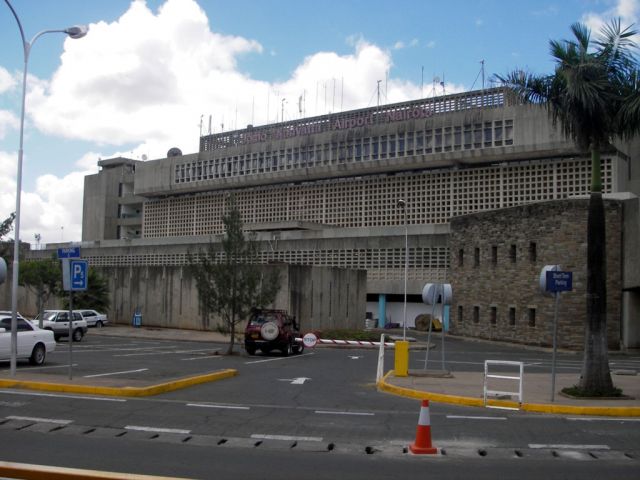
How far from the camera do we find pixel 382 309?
6012cm

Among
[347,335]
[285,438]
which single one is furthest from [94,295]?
[285,438]

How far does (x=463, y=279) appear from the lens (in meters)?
46.9

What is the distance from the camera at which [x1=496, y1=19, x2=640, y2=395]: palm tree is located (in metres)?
15.9

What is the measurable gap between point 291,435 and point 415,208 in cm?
5434

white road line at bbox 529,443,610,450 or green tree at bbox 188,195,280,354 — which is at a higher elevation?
green tree at bbox 188,195,280,354

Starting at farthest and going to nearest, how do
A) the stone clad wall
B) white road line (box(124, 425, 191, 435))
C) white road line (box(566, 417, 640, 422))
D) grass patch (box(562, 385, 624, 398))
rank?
1. the stone clad wall
2. grass patch (box(562, 385, 624, 398))
3. white road line (box(566, 417, 640, 422))
4. white road line (box(124, 425, 191, 435))

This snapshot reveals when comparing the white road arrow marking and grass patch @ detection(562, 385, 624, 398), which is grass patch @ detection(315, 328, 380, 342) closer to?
the white road arrow marking

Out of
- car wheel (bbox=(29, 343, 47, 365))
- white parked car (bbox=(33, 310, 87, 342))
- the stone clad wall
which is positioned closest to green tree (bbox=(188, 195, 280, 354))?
car wheel (bbox=(29, 343, 47, 365))

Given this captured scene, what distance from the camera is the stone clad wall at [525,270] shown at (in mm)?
37375

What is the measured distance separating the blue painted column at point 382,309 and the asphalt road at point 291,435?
41.0 metres

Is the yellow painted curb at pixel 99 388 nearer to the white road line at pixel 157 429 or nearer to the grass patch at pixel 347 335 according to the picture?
the white road line at pixel 157 429

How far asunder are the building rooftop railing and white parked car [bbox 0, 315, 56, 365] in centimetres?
4496

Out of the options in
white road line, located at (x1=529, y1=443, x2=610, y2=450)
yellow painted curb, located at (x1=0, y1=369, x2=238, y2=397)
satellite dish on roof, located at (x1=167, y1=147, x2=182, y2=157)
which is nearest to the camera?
white road line, located at (x1=529, y1=443, x2=610, y2=450)

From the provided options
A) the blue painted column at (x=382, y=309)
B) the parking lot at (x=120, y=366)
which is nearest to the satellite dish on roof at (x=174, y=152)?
the blue painted column at (x=382, y=309)
